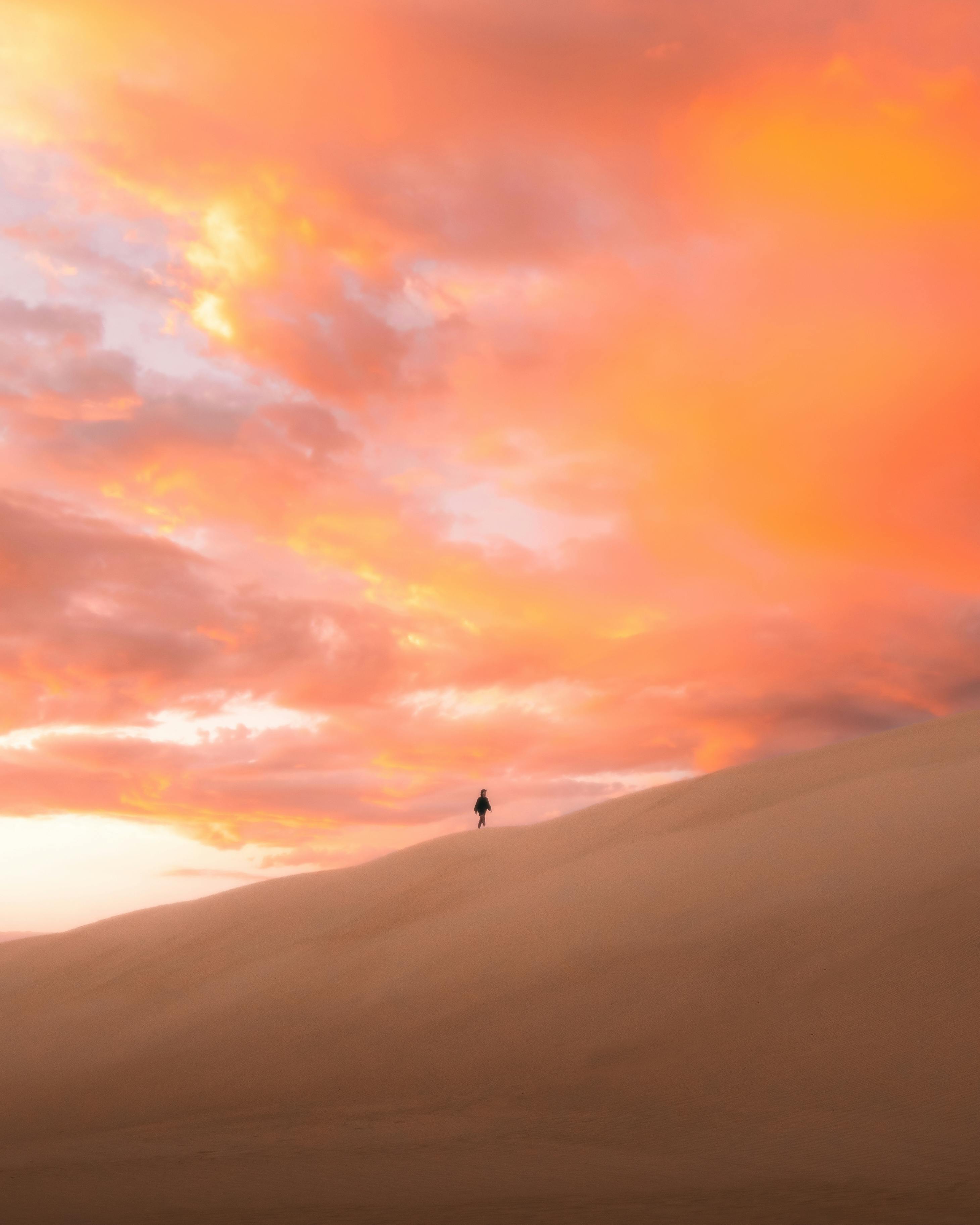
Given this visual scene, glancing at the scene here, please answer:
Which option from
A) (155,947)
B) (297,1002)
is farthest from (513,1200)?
(155,947)

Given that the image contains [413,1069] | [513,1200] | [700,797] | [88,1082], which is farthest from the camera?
[700,797]

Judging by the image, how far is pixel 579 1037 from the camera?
14.4 meters

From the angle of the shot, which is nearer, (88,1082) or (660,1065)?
(660,1065)

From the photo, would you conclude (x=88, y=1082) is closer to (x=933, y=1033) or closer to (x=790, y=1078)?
(x=790, y=1078)

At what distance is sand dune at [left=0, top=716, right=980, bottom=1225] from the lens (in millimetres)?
9781

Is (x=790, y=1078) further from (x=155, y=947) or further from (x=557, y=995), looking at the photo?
(x=155, y=947)

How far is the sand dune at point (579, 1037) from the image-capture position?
978 cm

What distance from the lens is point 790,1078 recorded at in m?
12.0

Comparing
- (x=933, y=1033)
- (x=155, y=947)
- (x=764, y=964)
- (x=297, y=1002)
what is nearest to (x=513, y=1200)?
(x=933, y=1033)

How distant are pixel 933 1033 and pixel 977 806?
7263 mm

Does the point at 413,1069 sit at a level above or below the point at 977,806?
below

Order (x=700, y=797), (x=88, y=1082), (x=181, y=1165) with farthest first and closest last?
(x=700, y=797), (x=88, y=1082), (x=181, y=1165)

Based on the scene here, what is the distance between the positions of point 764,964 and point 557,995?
10.5ft

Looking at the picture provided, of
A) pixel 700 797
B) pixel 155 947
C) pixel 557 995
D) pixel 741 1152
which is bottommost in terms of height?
pixel 741 1152
